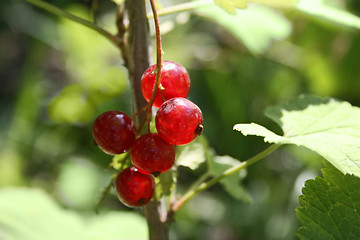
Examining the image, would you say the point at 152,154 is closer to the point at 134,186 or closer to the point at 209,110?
the point at 134,186

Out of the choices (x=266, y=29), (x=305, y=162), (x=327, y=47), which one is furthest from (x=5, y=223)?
(x=327, y=47)

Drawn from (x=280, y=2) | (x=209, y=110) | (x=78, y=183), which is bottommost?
(x=78, y=183)

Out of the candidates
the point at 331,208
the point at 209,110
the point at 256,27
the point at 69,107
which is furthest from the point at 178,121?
the point at 209,110

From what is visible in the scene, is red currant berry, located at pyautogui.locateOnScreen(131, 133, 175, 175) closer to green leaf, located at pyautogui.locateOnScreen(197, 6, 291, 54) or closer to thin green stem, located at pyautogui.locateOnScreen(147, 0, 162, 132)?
thin green stem, located at pyautogui.locateOnScreen(147, 0, 162, 132)

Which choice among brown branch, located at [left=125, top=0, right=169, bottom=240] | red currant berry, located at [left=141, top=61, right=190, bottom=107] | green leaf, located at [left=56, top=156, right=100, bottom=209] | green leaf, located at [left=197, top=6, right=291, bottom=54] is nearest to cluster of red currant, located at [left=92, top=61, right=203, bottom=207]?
red currant berry, located at [left=141, top=61, right=190, bottom=107]

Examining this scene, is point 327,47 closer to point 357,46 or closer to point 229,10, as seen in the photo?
point 357,46

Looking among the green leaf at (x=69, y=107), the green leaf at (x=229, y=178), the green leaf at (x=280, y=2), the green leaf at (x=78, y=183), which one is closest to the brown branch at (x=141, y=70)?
the green leaf at (x=229, y=178)

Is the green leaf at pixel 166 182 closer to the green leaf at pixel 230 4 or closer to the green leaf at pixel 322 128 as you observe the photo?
the green leaf at pixel 322 128

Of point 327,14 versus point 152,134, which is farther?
point 327,14
